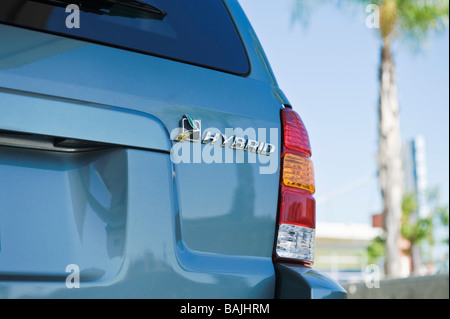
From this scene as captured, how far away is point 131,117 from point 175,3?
0.59 metres

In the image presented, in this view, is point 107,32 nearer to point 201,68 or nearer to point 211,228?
point 201,68

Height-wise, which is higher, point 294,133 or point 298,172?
point 294,133

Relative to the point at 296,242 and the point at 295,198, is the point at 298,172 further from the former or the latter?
the point at 296,242

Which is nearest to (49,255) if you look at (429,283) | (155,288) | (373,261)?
(155,288)

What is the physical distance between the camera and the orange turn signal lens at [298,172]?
2.52 meters

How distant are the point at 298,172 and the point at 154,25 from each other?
2.77ft

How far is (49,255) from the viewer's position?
6.39 feet

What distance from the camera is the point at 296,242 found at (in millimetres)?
2521

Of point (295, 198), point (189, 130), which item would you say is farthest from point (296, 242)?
point (189, 130)

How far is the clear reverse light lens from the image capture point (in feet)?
8.06

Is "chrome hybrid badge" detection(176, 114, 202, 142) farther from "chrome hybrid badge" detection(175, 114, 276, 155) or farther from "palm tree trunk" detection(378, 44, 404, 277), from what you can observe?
"palm tree trunk" detection(378, 44, 404, 277)

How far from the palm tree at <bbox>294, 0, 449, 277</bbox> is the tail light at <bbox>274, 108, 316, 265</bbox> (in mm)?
12086

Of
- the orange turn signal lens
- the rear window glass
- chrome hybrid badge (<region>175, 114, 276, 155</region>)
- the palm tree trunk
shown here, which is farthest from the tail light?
the palm tree trunk

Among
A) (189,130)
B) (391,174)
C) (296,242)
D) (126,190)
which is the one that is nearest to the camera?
(126,190)
